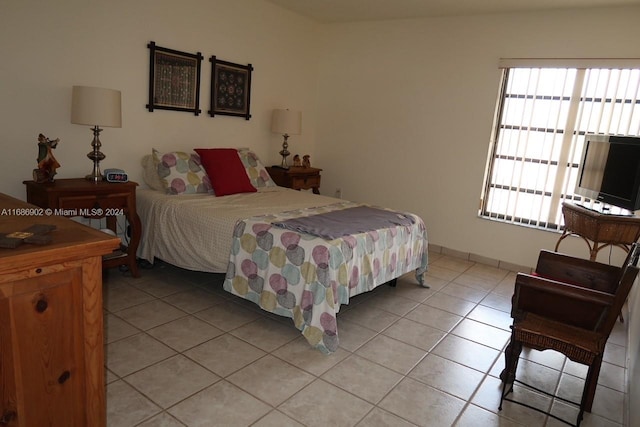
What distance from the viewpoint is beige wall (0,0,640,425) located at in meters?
3.10

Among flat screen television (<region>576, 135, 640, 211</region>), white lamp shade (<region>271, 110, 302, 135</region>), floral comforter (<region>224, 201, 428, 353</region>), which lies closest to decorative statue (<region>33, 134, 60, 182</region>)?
floral comforter (<region>224, 201, 428, 353</region>)

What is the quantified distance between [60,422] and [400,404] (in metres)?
1.47

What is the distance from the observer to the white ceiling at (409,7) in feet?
12.5

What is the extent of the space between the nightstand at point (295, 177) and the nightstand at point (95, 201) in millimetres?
1854

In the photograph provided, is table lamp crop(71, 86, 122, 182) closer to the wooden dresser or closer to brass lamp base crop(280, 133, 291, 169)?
the wooden dresser

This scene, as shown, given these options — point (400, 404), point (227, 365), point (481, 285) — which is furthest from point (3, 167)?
point (481, 285)

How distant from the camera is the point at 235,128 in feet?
15.2

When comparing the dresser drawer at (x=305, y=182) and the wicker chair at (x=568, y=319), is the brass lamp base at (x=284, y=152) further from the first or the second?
the wicker chair at (x=568, y=319)

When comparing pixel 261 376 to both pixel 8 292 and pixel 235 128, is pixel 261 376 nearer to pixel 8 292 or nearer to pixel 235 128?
pixel 8 292

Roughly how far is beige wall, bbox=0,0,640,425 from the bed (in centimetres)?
79

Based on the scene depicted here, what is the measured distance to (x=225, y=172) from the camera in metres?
3.85

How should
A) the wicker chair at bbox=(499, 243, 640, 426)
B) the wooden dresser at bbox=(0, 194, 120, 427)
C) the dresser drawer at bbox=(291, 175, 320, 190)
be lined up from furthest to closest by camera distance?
the dresser drawer at bbox=(291, 175, 320, 190) → the wicker chair at bbox=(499, 243, 640, 426) → the wooden dresser at bbox=(0, 194, 120, 427)

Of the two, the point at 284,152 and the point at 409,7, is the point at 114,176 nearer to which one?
the point at 284,152

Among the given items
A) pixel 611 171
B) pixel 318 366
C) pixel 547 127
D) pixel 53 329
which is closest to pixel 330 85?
pixel 547 127
